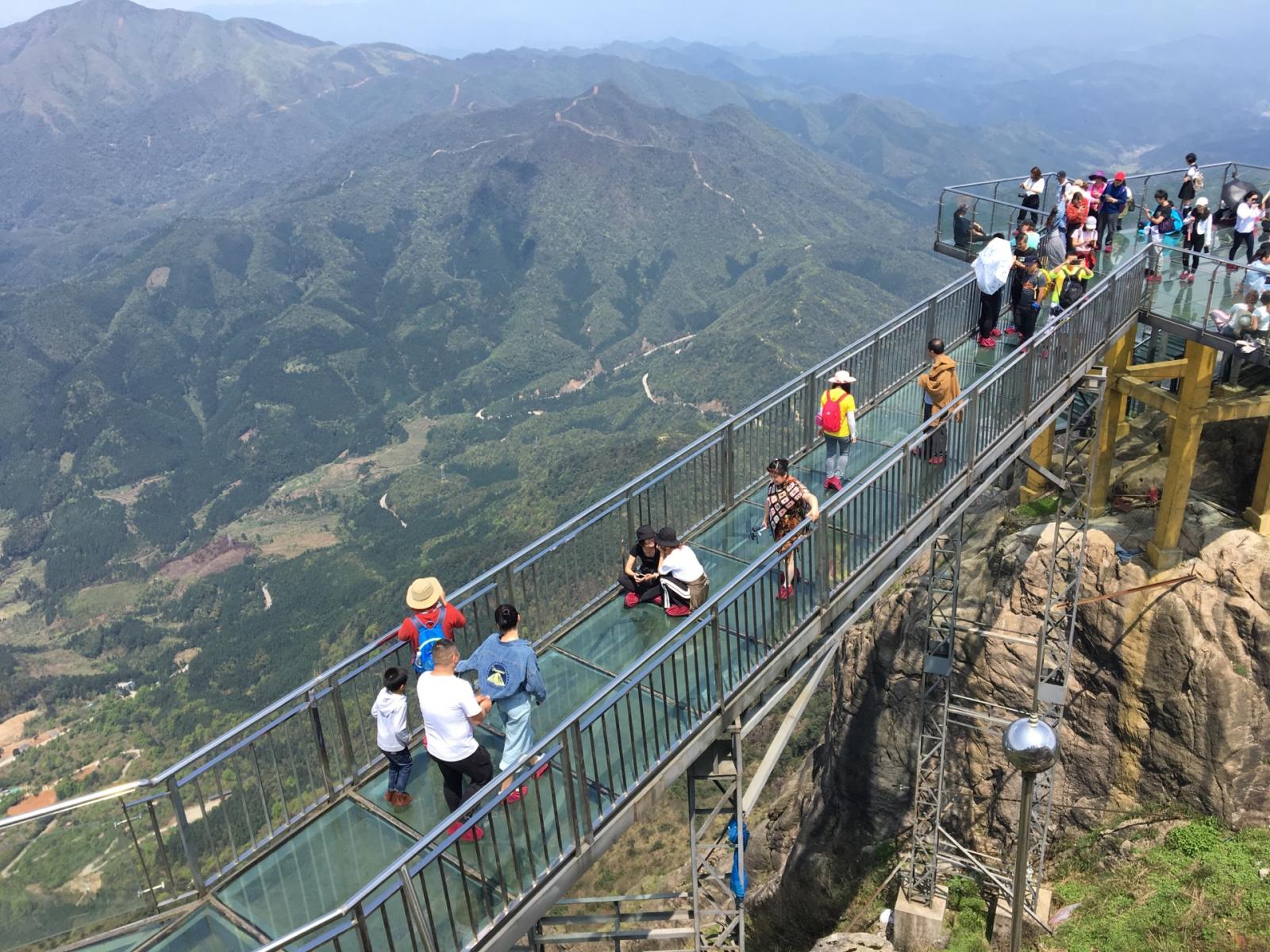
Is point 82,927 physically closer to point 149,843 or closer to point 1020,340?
point 149,843

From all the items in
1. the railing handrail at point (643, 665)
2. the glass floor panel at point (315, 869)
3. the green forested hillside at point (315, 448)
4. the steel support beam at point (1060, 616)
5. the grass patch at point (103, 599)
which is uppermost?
the railing handrail at point (643, 665)

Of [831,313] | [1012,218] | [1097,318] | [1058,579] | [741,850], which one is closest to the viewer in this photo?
[741,850]

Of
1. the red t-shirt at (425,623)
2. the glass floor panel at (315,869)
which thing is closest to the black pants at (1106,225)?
the red t-shirt at (425,623)

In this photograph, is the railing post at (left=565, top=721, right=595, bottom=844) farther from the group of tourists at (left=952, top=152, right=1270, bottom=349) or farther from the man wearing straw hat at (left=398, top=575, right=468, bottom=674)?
the group of tourists at (left=952, top=152, right=1270, bottom=349)

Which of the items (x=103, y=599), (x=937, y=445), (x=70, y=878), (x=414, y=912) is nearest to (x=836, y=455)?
(x=937, y=445)

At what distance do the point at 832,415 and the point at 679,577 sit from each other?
3.22 meters

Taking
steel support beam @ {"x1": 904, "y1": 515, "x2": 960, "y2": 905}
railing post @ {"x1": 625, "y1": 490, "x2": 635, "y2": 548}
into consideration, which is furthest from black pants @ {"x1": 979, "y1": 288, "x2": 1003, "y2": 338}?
railing post @ {"x1": 625, "y1": 490, "x2": 635, "y2": 548}

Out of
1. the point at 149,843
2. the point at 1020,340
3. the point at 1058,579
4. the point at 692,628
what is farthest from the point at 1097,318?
the point at 149,843

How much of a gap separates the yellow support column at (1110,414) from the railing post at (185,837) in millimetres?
13600

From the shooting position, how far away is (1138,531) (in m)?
17.4

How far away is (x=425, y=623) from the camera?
859 centimetres

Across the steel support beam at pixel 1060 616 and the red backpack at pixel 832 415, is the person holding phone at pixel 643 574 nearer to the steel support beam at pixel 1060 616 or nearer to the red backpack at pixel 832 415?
the red backpack at pixel 832 415

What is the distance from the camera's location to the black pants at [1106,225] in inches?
700

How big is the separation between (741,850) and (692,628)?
2.73 meters
